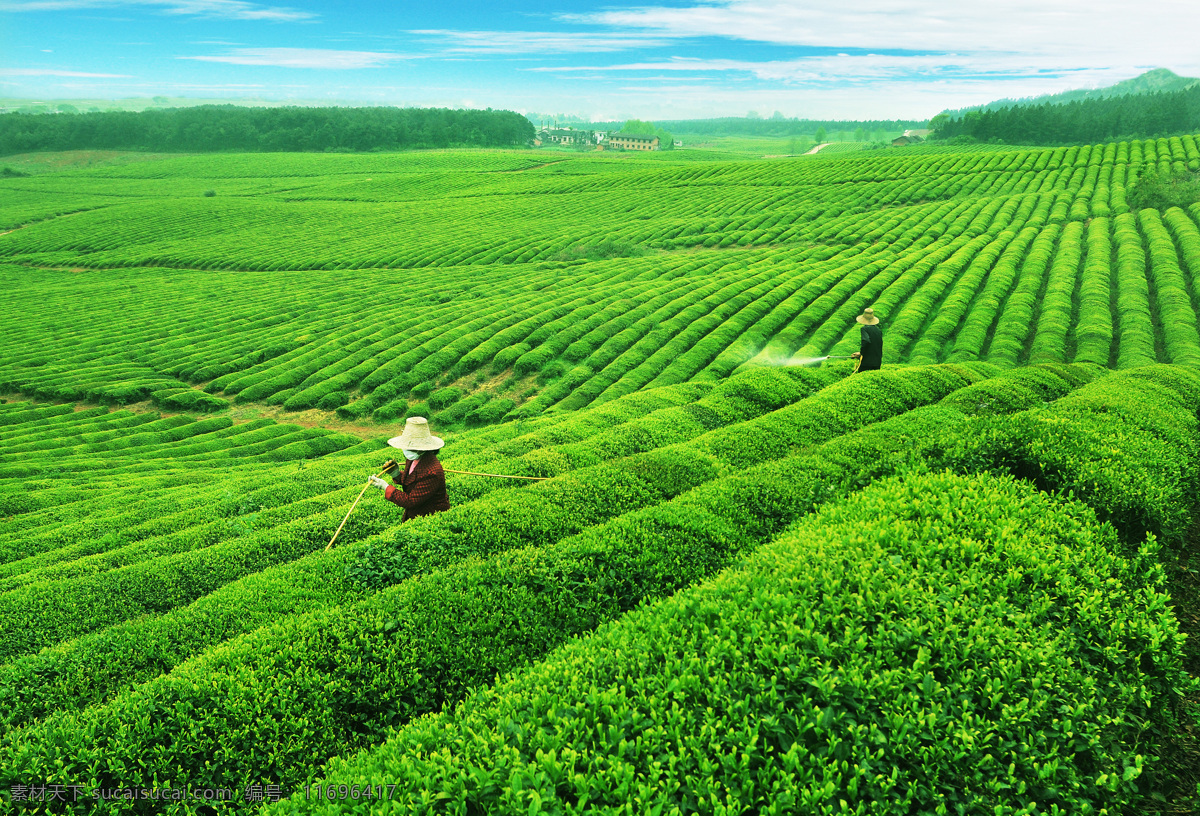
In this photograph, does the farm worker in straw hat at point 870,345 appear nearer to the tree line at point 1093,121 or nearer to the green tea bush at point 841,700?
the green tea bush at point 841,700

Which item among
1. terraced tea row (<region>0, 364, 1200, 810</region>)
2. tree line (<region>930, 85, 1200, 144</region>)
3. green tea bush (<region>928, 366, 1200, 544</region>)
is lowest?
terraced tea row (<region>0, 364, 1200, 810</region>)

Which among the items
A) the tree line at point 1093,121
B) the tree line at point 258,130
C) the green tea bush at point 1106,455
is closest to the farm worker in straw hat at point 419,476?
the green tea bush at point 1106,455

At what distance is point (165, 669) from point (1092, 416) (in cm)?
1321

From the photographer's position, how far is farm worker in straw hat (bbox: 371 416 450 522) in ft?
30.1

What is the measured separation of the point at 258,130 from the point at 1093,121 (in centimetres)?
19751

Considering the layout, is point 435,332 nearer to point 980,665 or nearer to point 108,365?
point 108,365

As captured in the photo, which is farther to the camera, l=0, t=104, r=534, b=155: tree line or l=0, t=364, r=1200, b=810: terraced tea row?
l=0, t=104, r=534, b=155: tree line

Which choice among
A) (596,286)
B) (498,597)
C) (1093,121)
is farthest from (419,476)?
(1093,121)

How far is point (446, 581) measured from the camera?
279 inches

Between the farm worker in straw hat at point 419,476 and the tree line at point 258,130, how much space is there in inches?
7442

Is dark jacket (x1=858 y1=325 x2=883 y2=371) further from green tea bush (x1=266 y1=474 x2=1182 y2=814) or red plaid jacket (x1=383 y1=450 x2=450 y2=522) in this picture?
red plaid jacket (x1=383 y1=450 x2=450 y2=522)

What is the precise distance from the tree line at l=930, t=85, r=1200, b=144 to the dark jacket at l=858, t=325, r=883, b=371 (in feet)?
445

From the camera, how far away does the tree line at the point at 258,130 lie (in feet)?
523

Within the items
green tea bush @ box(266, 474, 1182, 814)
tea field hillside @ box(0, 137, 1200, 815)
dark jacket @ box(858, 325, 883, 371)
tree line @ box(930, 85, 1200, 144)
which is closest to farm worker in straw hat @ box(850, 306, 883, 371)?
dark jacket @ box(858, 325, 883, 371)
